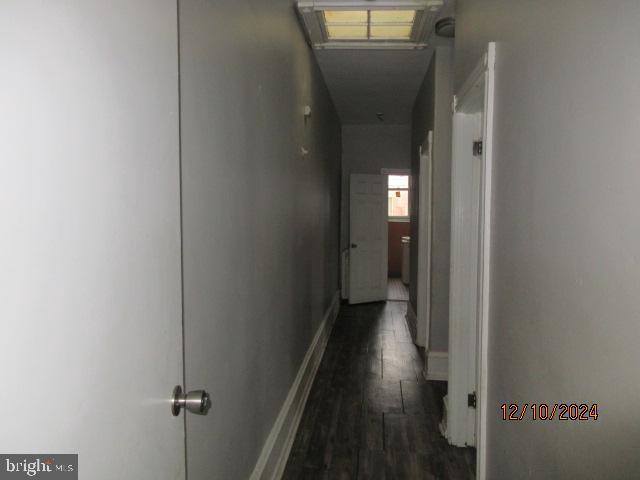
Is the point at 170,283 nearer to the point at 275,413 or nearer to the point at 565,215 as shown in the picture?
the point at 565,215

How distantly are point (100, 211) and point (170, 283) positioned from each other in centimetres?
31

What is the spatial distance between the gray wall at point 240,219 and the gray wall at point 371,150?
4279 mm

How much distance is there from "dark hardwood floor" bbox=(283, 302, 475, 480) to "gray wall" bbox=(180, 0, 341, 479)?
38 centimetres

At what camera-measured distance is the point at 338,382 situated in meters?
4.12

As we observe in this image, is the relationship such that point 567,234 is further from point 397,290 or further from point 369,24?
point 397,290

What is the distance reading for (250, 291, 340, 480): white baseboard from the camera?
240 cm

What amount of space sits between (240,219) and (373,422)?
1.97 m

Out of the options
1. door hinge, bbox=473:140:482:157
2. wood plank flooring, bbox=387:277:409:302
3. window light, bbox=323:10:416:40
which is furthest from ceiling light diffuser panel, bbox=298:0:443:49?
wood plank flooring, bbox=387:277:409:302

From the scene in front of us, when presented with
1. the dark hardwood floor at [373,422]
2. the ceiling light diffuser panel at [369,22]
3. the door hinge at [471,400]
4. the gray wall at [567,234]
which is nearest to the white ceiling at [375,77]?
the ceiling light diffuser panel at [369,22]

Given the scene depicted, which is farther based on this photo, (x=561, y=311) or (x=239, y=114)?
(x=239, y=114)

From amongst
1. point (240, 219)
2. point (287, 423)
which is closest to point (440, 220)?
point (287, 423)

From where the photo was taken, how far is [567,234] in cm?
122

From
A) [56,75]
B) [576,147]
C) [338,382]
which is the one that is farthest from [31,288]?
[338,382]
